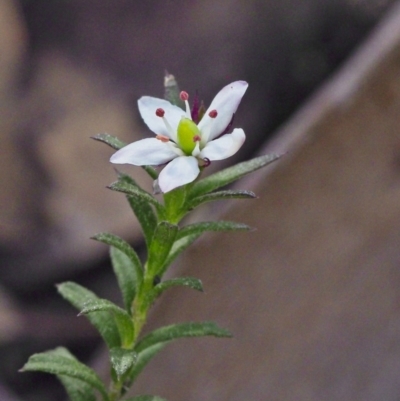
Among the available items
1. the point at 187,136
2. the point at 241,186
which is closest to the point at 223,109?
the point at 187,136

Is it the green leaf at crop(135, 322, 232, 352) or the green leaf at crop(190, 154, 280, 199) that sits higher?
the green leaf at crop(190, 154, 280, 199)

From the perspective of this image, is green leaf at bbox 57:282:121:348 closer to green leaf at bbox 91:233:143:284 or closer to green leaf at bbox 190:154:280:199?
green leaf at bbox 91:233:143:284

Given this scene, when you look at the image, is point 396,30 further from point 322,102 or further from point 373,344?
point 373,344

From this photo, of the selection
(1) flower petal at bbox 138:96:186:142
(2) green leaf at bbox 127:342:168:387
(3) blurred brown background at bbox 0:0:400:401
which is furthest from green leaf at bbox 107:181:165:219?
(3) blurred brown background at bbox 0:0:400:401

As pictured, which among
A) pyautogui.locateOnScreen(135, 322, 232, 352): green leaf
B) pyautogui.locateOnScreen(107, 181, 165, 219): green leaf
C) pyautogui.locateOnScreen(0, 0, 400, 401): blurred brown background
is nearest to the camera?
pyautogui.locateOnScreen(107, 181, 165, 219): green leaf

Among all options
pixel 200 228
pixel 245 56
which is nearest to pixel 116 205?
pixel 245 56

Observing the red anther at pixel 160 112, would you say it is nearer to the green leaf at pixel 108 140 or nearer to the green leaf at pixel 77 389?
the green leaf at pixel 108 140

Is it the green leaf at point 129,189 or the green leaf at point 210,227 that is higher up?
the green leaf at point 129,189

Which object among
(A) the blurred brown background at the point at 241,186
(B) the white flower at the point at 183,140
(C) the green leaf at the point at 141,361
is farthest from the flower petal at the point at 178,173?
(A) the blurred brown background at the point at 241,186
